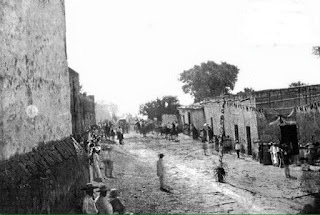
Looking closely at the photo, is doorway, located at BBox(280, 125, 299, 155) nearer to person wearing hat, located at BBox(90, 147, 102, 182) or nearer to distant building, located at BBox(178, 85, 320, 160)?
distant building, located at BBox(178, 85, 320, 160)

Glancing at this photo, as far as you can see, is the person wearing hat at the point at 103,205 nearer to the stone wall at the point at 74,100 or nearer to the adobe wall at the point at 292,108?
the stone wall at the point at 74,100

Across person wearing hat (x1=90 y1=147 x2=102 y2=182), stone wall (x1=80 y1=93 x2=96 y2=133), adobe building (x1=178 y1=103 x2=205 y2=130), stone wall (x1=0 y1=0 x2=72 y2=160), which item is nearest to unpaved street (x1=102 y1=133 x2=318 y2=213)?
person wearing hat (x1=90 y1=147 x2=102 y2=182)

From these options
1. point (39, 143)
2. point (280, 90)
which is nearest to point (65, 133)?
point (39, 143)

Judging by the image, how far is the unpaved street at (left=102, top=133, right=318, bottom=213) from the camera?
908 cm

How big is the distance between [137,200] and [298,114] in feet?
31.7

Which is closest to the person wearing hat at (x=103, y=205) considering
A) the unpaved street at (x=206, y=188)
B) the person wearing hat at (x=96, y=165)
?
the unpaved street at (x=206, y=188)

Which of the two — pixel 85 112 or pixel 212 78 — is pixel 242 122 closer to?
pixel 85 112

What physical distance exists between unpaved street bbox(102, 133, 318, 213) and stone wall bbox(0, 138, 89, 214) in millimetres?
2366

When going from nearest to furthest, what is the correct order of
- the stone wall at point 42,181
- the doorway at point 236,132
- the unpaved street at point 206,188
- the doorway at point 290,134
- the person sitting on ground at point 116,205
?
the stone wall at point 42,181 < the person sitting on ground at point 116,205 < the unpaved street at point 206,188 < the doorway at point 290,134 < the doorway at point 236,132

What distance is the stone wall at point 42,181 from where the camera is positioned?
4.98 meters

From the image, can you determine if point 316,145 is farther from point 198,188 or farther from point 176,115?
point 176,115

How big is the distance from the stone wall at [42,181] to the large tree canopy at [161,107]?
36.6 meters

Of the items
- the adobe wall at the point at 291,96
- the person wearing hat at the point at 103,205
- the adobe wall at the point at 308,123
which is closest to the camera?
the person wearing hat at the point at 103,205

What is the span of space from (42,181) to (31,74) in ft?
7.62
